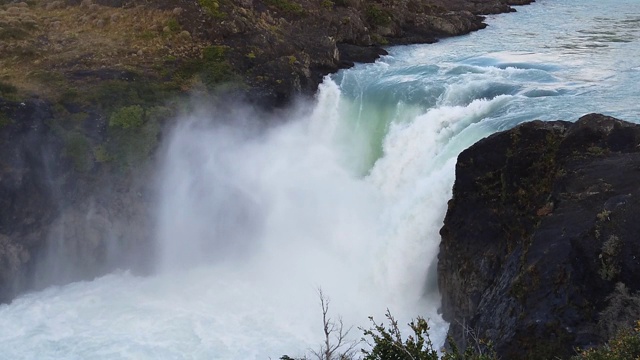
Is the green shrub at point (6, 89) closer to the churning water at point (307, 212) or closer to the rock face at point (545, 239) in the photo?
the churning water at point (307, 212)

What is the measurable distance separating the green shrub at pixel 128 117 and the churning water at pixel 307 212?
159cm

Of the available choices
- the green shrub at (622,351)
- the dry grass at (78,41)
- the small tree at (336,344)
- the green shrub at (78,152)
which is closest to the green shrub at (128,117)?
the green shrub at (78,152)

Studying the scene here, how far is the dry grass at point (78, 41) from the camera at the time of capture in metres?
28.5

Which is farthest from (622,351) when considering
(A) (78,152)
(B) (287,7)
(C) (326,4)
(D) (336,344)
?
(C) (326,4)

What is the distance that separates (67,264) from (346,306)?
1209 cm

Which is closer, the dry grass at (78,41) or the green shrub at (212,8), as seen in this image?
the dry grass at (78,41)

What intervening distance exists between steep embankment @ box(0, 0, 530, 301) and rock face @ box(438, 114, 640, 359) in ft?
45.9

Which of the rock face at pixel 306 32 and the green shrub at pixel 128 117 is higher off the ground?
the rock face at pixel 306 32

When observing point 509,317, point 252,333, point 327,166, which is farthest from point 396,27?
point 509,317

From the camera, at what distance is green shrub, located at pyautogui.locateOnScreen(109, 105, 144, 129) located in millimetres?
26359

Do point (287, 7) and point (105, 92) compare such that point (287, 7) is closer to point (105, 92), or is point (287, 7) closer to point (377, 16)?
point (377, 16)

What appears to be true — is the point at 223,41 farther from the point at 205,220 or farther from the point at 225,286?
the point at 225,286

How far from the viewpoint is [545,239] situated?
15.0m

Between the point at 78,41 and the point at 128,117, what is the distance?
299 inches
